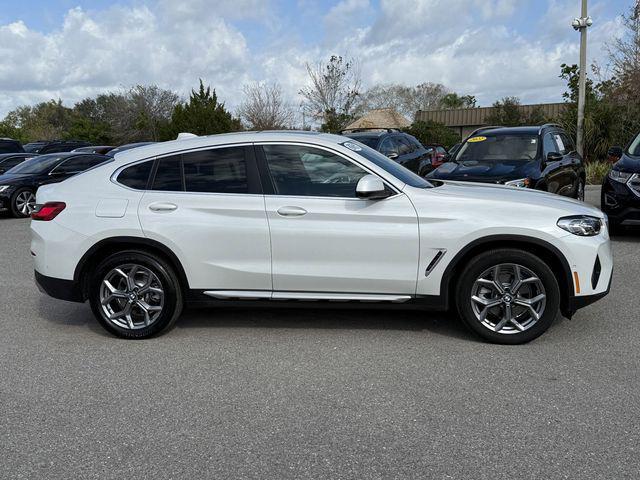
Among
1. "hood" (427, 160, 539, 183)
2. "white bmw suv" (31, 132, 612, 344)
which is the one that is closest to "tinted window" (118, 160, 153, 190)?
"white bmw suv" (31, 132, 612, 344)

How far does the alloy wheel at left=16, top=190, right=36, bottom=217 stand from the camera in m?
14.8

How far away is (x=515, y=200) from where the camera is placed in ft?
16.4

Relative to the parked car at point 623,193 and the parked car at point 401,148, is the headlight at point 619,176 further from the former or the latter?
the parked car at point 401,148

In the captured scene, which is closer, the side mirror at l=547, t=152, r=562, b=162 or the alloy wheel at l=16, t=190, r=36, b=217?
the side mirror at l=547, t=152, r=562, b=162

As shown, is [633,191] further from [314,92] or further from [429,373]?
[314,92]

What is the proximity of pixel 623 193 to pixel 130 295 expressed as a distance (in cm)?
726

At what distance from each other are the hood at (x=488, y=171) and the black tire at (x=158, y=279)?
5.29 meters

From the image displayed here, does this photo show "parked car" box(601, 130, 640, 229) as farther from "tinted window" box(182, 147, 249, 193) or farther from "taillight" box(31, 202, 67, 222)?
"taillight" box(31, 202, 67, 222)

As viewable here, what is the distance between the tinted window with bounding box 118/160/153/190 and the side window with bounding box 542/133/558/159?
6.78 metres

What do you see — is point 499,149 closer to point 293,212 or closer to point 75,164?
point 293,212

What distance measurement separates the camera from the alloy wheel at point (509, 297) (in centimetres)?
494

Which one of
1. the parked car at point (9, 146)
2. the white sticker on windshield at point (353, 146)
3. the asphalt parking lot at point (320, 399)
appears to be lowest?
the asphalt parking lot at point (320, 399)

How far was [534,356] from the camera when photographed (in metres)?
4.78

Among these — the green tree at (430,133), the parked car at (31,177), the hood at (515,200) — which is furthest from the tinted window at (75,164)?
the green tree at (430,133)
